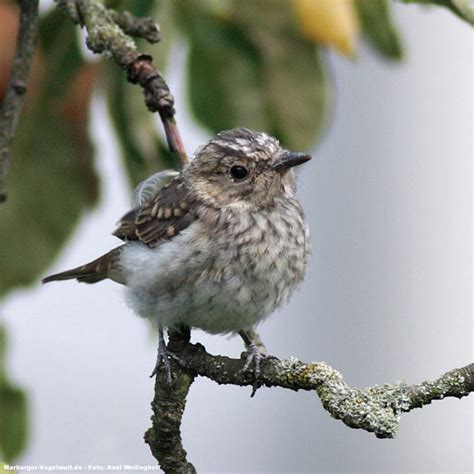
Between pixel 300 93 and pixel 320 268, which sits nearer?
pixel 300 93

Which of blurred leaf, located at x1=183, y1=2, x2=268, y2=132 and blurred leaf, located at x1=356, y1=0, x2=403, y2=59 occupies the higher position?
blurred leaf, located at x1=356, y1=0, x2=403, y2=59

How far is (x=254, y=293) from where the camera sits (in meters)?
3.11

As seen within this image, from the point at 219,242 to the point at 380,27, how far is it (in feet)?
2.61

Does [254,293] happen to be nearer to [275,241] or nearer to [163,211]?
[275,241]

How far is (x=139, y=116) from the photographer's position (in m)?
2.88

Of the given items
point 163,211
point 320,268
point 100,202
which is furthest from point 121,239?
point 320,268

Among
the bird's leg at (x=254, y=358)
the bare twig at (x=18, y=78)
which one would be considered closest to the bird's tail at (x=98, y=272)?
the bird's leg at (x=254, y=358)

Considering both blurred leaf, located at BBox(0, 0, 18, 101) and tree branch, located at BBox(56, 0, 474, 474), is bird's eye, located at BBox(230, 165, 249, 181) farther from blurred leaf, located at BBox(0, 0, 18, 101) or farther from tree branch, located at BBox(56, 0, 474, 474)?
blurred leaf, located at BBox(0, 0, 18, 101)

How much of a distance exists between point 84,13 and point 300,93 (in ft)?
2.12

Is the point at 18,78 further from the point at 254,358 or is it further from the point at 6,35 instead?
the point at 254,358

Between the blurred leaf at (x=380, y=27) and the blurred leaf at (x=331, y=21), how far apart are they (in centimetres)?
17

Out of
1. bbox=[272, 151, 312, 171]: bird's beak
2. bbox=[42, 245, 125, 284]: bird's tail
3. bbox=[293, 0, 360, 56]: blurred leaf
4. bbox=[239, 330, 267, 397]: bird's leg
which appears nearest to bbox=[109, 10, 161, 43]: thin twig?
bbox=[293, 0, 360, 56]: blurred leaf

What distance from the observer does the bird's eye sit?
340cm

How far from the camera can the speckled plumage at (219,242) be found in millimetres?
3100
